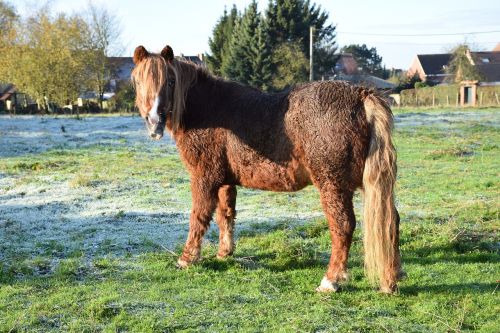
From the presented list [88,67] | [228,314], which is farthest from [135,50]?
[88,67]

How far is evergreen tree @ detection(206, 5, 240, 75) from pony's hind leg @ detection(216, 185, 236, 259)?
42690 millimetres

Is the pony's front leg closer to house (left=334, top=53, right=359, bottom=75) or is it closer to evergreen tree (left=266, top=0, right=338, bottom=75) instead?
evergreen tree (left=266, top=0, right=338, bottom=75)

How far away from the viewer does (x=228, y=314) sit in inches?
168

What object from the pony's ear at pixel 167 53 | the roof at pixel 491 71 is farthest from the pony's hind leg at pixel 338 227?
the roof at pixel 491 71

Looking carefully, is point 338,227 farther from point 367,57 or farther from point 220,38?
point 367,57

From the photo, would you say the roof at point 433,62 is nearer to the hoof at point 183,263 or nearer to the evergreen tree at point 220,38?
the evergreen tree at point 220,38

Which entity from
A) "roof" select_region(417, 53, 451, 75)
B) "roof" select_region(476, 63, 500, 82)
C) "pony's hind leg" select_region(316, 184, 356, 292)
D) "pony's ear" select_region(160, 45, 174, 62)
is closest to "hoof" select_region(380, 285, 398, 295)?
"pony's hind leg" select_region(316, 184, 356, 292)

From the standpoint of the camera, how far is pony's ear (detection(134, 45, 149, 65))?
498cm

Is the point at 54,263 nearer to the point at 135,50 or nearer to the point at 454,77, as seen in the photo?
the point at 135,50

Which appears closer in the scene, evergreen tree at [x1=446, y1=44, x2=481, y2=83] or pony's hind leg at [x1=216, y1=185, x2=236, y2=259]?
pony's hind leg at [x1=216, y1=185, x2=236, y2=259]

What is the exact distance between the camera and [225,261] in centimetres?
572

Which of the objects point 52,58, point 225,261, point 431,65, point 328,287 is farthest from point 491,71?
point 328,287

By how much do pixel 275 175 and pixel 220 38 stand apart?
46.7 metres

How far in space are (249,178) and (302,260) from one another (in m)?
1.25
